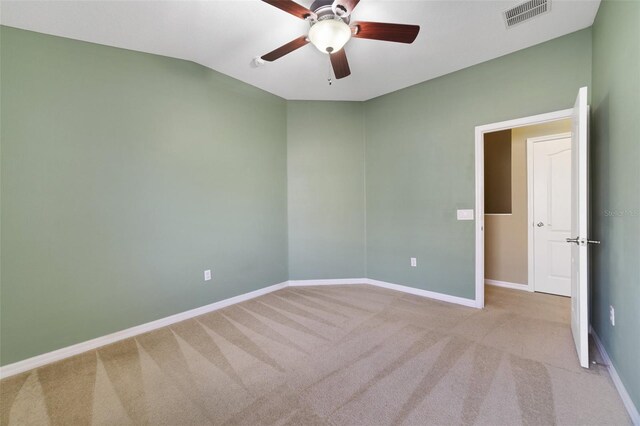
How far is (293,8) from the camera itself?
5.64 ft

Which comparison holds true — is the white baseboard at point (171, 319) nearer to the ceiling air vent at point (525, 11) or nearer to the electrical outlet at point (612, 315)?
the electrical outlet at point (612, 315)

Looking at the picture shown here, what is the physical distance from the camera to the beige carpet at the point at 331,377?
1531 millimetres

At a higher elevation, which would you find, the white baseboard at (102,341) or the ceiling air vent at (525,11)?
the ceiling air vent at (525,11)

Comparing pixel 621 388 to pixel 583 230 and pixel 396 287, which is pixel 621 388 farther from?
pixel 396 287

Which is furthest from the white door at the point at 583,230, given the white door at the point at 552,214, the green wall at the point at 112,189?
the green wall at the point at 112,189

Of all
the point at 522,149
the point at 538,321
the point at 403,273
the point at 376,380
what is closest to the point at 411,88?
the point at 522,149

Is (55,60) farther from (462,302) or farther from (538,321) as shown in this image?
(538,321)

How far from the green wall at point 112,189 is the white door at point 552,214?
151 inches

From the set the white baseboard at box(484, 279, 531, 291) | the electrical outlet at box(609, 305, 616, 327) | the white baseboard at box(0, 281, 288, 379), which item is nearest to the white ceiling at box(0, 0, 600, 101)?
the electrical outlet at box(609, 305, 616, 327)

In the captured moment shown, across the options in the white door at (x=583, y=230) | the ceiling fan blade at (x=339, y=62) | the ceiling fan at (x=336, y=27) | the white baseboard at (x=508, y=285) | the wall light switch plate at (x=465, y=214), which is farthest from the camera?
the white baseboard at (x=508, y=285)

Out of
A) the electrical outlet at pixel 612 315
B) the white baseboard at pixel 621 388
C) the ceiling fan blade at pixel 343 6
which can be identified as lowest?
the white baseboard at pixel 621 388

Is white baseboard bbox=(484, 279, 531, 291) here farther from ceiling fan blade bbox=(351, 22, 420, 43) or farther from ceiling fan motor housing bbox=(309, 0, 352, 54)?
ceiling fan motor housing bbox=(309, 0, 352, 54)

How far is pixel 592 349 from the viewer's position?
7.07 ft

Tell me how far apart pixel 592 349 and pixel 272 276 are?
3293mm
